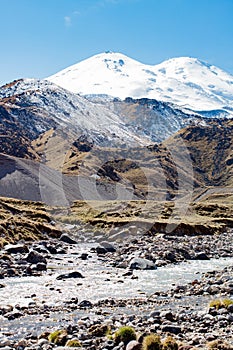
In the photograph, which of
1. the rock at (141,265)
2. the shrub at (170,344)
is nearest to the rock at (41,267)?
the rock at (141,265)

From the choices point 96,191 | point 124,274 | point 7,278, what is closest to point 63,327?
point 7,278

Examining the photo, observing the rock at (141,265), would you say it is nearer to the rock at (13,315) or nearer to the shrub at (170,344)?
the rock at (13,315)

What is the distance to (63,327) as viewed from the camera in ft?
65.3

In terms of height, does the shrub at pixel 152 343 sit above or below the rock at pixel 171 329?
above

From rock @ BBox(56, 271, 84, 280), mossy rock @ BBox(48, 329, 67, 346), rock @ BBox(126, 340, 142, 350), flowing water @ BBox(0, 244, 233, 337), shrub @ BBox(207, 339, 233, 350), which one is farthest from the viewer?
rock @ BBox(56, 271, 84, 280)

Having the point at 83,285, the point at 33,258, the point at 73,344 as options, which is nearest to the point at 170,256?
the point at 33,258

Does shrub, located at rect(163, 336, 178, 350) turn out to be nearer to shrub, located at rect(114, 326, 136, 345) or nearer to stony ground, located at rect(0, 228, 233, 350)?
stony ground, located at rect(0, 228, 233, 350)

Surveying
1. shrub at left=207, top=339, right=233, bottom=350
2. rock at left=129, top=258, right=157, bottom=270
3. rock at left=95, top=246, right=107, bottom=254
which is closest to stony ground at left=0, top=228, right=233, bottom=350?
shrub at left=207, top=339, right=233, bottom=350

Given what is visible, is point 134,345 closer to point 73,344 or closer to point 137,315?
point 73,344

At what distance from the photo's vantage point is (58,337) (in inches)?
690

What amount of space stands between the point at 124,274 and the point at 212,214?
286 feet

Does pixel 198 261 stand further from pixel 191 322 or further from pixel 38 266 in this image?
pixel 191 322

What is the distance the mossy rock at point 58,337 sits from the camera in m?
17.3

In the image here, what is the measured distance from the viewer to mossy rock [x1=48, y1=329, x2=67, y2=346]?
1726 cm
